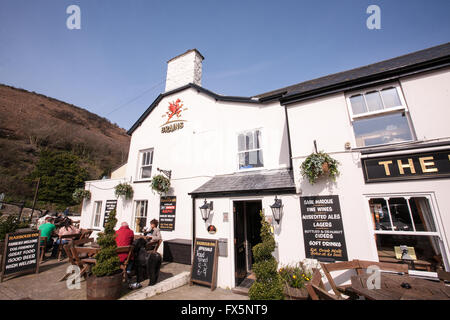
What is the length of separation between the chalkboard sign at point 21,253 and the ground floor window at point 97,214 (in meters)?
4.98

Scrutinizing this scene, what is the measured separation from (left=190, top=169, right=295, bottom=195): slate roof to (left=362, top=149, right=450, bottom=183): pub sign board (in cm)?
202

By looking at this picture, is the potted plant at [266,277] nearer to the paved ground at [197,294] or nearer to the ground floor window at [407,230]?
the paved ground at [197,294]

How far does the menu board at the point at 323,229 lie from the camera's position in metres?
4.63

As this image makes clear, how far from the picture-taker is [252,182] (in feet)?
21.1

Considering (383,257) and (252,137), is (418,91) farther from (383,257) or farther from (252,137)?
(252,137)

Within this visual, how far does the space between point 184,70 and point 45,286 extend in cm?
1059

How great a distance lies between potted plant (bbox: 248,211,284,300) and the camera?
4.10 meters

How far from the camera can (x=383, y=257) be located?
4457mm

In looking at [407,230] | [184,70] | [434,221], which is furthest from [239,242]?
[184,70]

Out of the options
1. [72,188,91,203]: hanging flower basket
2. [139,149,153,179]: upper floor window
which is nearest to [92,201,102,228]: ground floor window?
[72,188,91,203]: hanging flower basket

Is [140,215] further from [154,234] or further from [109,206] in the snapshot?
[154,234]

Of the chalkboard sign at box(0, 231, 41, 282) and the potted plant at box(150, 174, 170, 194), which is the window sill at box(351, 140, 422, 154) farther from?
the chalkboard sign at box(0, 231, 41, 282)

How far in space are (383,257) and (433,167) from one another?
2.47 metres
